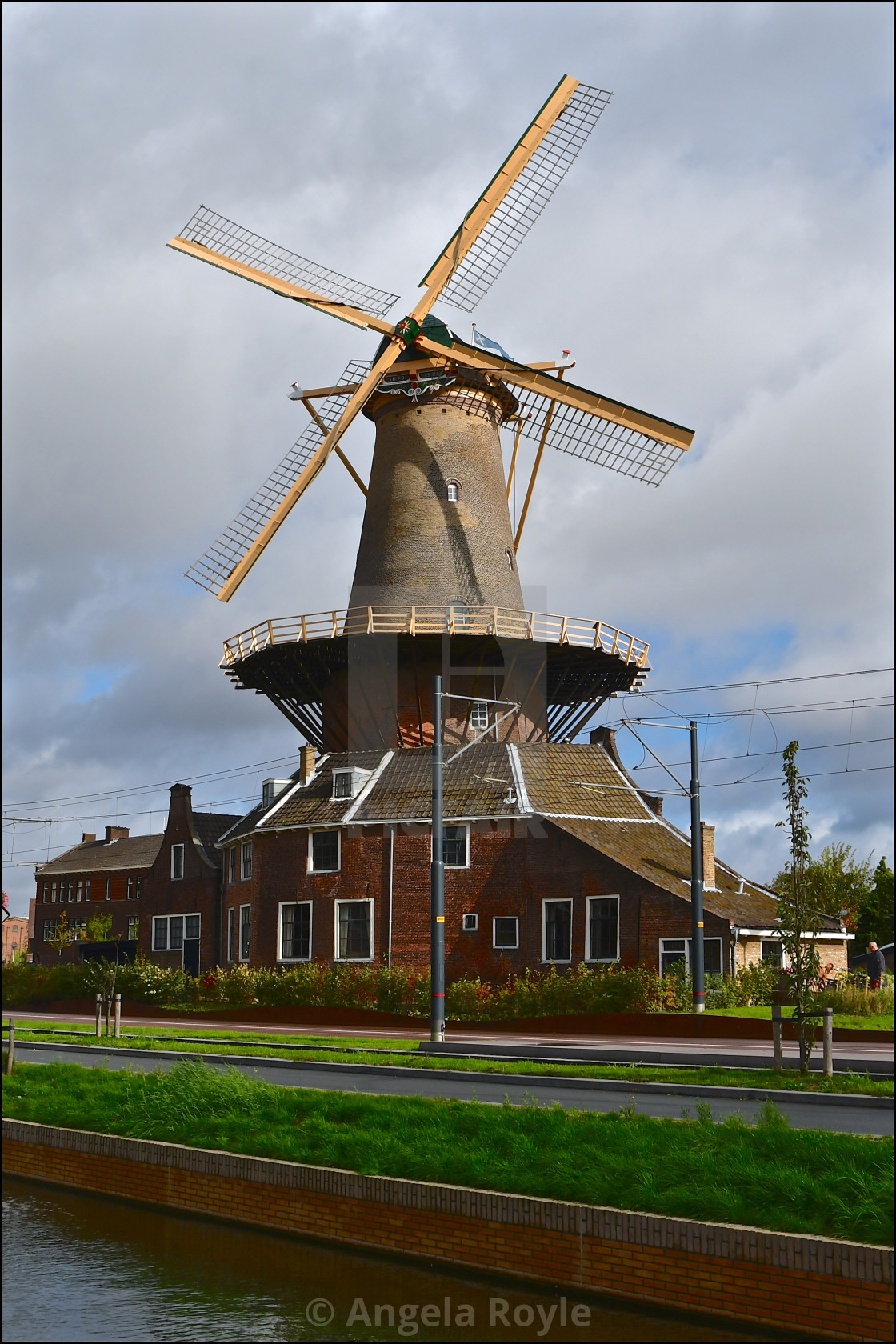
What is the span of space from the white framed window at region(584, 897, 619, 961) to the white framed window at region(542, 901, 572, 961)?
574 mm

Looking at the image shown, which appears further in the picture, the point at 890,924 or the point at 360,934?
the point at 890,924

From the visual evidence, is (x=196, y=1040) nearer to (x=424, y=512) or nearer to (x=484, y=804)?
(x=484, y=804)

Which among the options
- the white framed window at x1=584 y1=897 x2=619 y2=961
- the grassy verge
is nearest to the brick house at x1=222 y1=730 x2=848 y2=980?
the white framed window at x1=584 y1=897 x2=619 y2=961

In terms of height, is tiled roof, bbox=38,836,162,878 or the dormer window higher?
the dormer window

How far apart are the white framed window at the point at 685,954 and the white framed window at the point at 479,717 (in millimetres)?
8756

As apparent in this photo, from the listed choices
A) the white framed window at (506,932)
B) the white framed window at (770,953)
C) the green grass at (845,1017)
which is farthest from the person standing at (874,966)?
the white framed window at (506,932)

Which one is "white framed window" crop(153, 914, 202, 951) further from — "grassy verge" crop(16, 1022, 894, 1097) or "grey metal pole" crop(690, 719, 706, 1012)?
"grey metal pole" crop(690, 719, 706, 1012)

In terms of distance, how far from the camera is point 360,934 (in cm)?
3519

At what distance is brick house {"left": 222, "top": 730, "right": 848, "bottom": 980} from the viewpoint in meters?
31.5

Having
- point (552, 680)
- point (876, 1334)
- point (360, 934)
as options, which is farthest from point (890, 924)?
point (876, 1334)

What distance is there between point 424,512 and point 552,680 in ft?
19.8

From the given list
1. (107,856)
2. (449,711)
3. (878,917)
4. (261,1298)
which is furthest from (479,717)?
(107,856)

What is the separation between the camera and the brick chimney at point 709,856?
32625 millimetres

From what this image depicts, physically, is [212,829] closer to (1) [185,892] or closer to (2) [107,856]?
(1) [185,892]
